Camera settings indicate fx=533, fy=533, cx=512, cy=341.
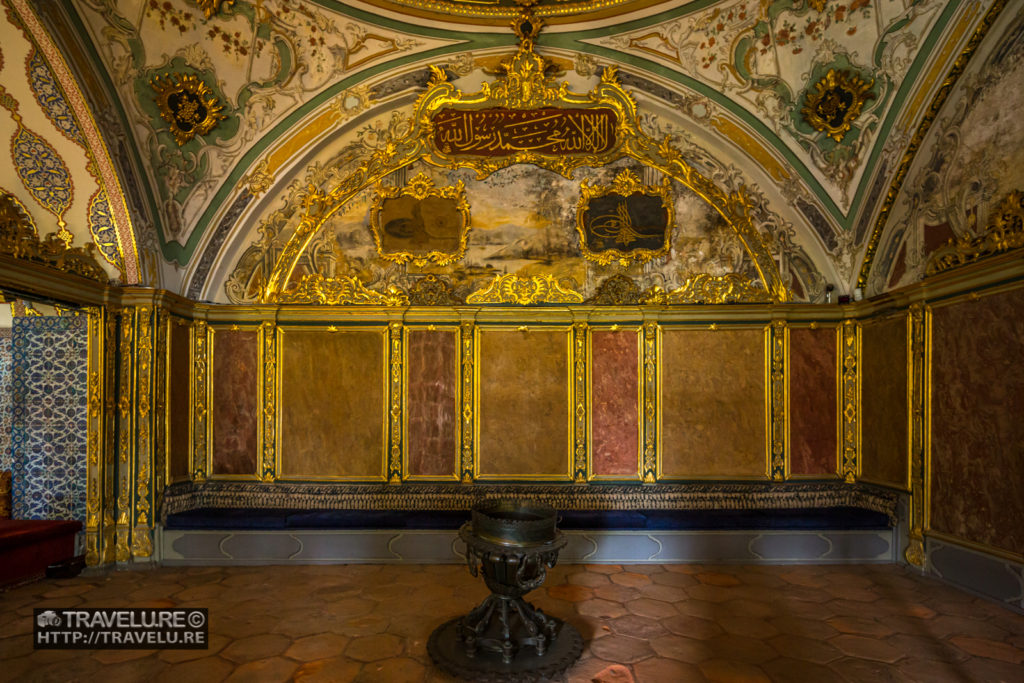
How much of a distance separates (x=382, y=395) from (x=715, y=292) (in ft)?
15.1

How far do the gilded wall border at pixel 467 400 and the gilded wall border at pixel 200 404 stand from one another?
328 cm

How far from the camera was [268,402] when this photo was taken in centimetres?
692

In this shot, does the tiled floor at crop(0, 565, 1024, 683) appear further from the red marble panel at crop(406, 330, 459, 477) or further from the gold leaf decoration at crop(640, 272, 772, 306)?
the gold leaf decoration at crop(640, 272, 772, 306)

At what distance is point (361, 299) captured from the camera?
7.08 metres

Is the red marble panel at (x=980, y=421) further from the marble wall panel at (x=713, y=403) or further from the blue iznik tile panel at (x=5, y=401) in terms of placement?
the blue iznik tile panel at (x=5, y=401)

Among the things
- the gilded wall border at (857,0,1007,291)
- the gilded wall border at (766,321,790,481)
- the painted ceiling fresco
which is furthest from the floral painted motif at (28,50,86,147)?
the gilded wall border at (857,0,1007,291)

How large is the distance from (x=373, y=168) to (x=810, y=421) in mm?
6653

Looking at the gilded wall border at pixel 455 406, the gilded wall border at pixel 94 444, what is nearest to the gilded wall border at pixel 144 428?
the gilded wall border at pixel 94 444

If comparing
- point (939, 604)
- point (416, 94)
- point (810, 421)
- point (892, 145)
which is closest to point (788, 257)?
point (892, 145)

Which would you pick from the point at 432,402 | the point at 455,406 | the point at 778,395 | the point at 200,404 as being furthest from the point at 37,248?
the point at 778,395

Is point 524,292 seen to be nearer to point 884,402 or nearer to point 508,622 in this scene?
point 508,622

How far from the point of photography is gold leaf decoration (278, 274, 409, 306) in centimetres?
708

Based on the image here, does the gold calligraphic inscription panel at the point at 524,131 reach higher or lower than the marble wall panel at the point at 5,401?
higher

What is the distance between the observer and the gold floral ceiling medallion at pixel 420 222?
23.4 feet
